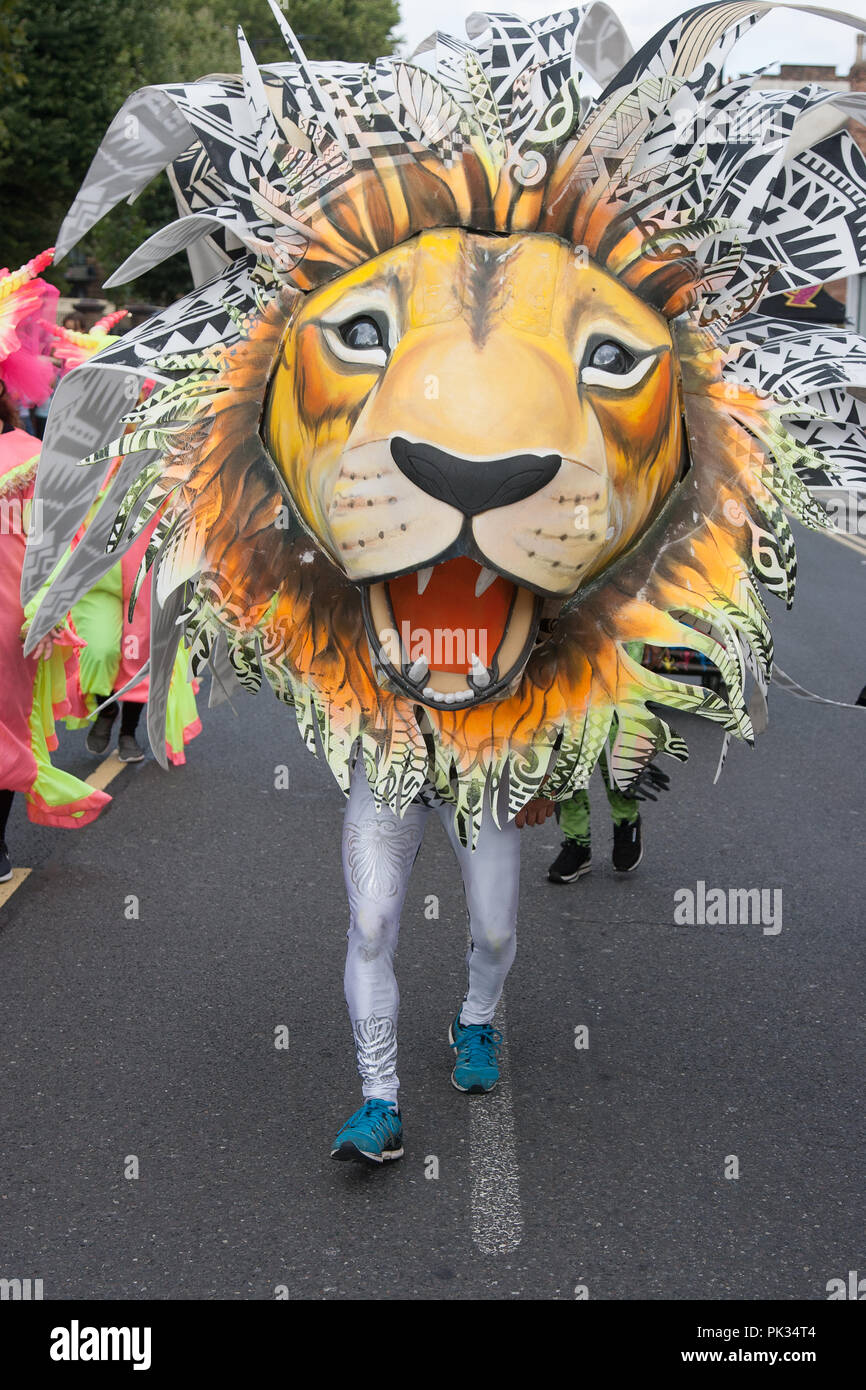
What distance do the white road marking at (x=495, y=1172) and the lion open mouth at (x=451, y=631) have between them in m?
1.30

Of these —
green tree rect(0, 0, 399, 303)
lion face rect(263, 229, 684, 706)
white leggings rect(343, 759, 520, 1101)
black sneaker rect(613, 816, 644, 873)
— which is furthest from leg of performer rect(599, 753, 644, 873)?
green tree rect(0, 0, 399, 303)

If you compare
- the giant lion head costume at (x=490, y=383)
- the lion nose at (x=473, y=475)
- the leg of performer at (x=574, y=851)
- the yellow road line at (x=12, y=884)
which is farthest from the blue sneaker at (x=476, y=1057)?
the yellow road line at (x=12, y=884)

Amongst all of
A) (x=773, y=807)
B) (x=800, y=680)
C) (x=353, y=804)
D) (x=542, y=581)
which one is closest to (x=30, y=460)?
(x=353, y=804)

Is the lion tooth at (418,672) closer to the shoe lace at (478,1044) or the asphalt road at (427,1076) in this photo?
the asphalt road at (427,1076)

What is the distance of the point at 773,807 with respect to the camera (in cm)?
704

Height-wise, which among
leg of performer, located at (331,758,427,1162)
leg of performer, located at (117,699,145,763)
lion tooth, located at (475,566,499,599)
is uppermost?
lion tooth, located at (475,566,499,599)

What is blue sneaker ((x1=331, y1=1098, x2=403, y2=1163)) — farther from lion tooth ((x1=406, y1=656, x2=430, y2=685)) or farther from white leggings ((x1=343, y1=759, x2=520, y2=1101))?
lion tooth ((x1=406, y1=656, x2=430, y2=685))

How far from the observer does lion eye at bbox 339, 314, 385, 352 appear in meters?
3.02

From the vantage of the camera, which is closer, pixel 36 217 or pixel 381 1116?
pixel 381 1116

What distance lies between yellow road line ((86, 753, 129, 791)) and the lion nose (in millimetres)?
4575

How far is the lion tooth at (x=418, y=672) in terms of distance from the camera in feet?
10.2

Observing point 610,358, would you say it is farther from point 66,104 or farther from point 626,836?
point 66,104
